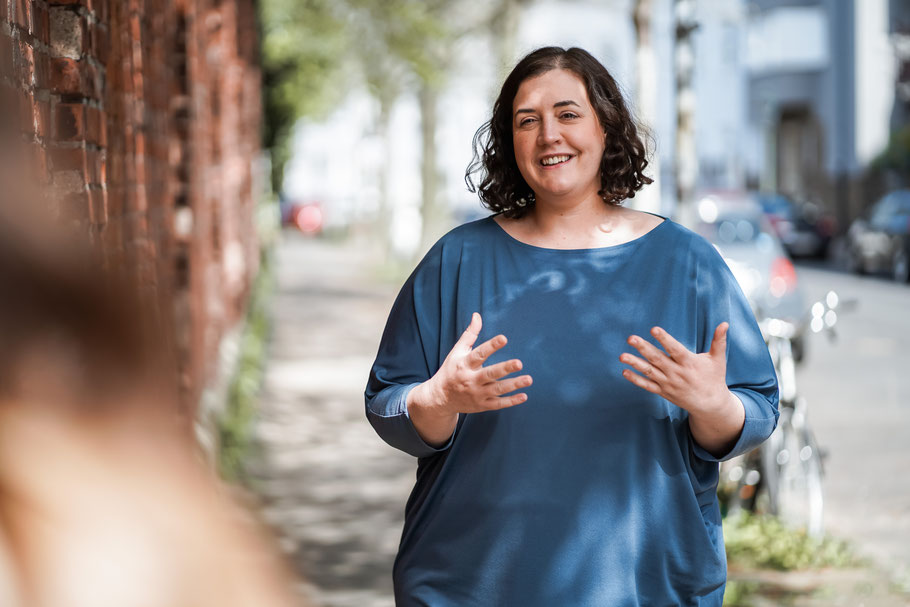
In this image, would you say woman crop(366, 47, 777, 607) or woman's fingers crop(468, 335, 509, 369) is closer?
woman's fingers crop(468, 335, 509, 369)

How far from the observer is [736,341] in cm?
232

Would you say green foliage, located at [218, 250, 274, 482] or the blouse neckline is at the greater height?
the blouse neckline

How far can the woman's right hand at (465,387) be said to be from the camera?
2045 mm

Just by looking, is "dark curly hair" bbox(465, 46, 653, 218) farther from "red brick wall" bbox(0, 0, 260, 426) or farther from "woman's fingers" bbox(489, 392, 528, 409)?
"red brick wall" bbox(0, 0, 260, 426)

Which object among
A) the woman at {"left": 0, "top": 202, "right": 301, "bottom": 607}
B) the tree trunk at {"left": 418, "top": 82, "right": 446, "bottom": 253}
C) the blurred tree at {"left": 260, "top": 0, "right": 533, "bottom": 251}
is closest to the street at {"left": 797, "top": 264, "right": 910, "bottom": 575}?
the woman at {"left": 0, "top": 202, "right": 301, "bottom": 607}

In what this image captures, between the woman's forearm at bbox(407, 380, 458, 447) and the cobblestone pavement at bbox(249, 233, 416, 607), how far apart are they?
3.06 metres

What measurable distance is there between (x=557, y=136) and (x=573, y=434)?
24.1 inches

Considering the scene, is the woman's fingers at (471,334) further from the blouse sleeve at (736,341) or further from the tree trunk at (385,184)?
the tree trunk at (385,184)

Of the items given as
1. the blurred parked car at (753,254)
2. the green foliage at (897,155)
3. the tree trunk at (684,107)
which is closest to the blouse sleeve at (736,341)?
the tree trunk at (684,107)

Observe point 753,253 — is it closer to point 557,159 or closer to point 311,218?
point 557,159

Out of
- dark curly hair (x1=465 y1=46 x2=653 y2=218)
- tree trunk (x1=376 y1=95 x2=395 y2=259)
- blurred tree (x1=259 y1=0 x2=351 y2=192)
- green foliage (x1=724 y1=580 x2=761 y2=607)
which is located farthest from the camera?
tree trunk (x1=376 y1=95 x2=395 y2=259)

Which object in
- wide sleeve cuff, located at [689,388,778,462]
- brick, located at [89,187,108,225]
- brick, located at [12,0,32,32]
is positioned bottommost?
wide sleeve cuff, located at [689,388,778,462]

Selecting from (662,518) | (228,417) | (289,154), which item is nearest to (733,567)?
(662,518)

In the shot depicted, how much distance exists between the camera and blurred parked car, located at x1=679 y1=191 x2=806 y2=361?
12570mm
